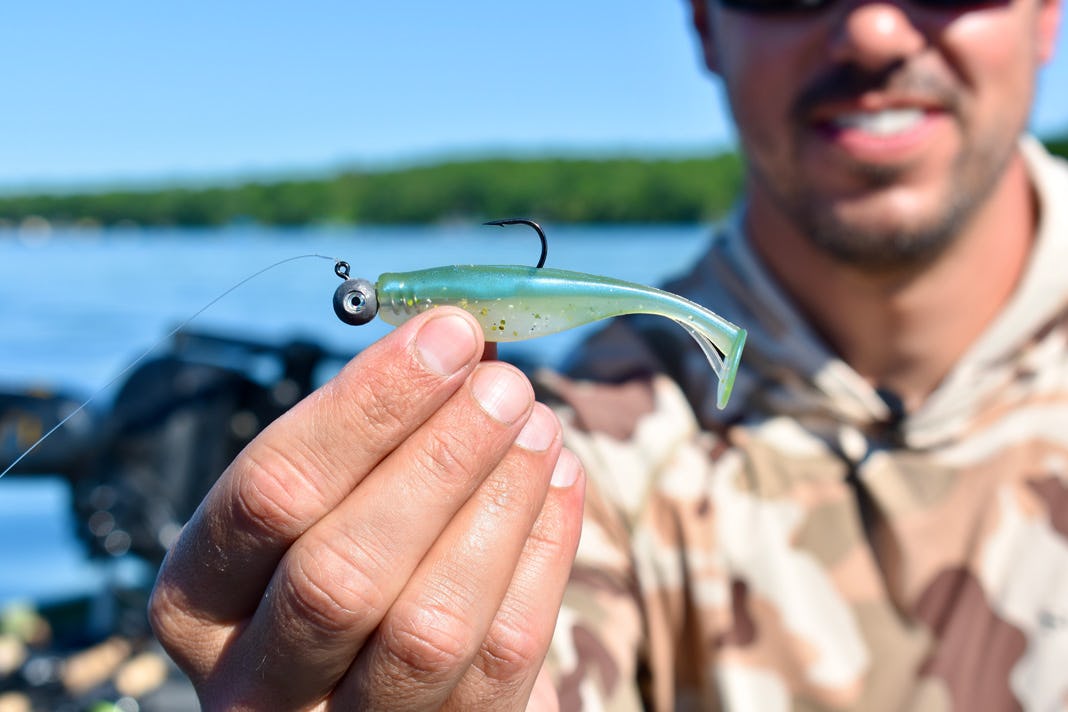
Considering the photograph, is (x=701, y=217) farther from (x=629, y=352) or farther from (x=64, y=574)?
(x=629, y=352)

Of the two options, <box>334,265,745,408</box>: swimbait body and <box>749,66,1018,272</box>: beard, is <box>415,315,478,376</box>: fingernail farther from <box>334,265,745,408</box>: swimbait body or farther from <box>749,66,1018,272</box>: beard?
<box>749,66,1018,272</box>: beard

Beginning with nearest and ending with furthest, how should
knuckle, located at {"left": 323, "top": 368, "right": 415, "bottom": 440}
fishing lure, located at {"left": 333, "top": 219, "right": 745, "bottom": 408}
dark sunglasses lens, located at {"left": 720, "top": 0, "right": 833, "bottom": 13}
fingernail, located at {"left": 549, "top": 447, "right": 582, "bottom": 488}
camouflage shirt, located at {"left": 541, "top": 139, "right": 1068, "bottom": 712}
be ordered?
knuckle, located at {"left": 323, "top": 368, "right": 415, "bottom": 440} < fishing lure, located at {"left": 333, "top": 219, "right": 745, "bottom": 408} < fingernail, located at {"left": 549, "top": 447, "right": 582, "bottom": 488} < camouflage shirt, located at {"left": 541, "top": 139, "right": 1068, "bottom": 712} < dark sunglasses lens, located at {"left": 720, "top": 0, "right": 833, "bottom": 13}

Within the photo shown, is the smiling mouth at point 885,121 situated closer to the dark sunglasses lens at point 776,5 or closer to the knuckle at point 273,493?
the dark sunglasses lens at point 776,5

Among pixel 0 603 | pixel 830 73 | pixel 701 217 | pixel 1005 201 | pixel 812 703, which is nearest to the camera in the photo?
pixel 812 703

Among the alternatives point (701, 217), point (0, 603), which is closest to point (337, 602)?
point (0, 603)

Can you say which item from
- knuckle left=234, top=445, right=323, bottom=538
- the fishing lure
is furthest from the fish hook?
knuckle left=234, top=445, right=323, bottom=538

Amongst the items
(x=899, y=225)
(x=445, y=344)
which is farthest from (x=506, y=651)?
(x=899, y=225)
